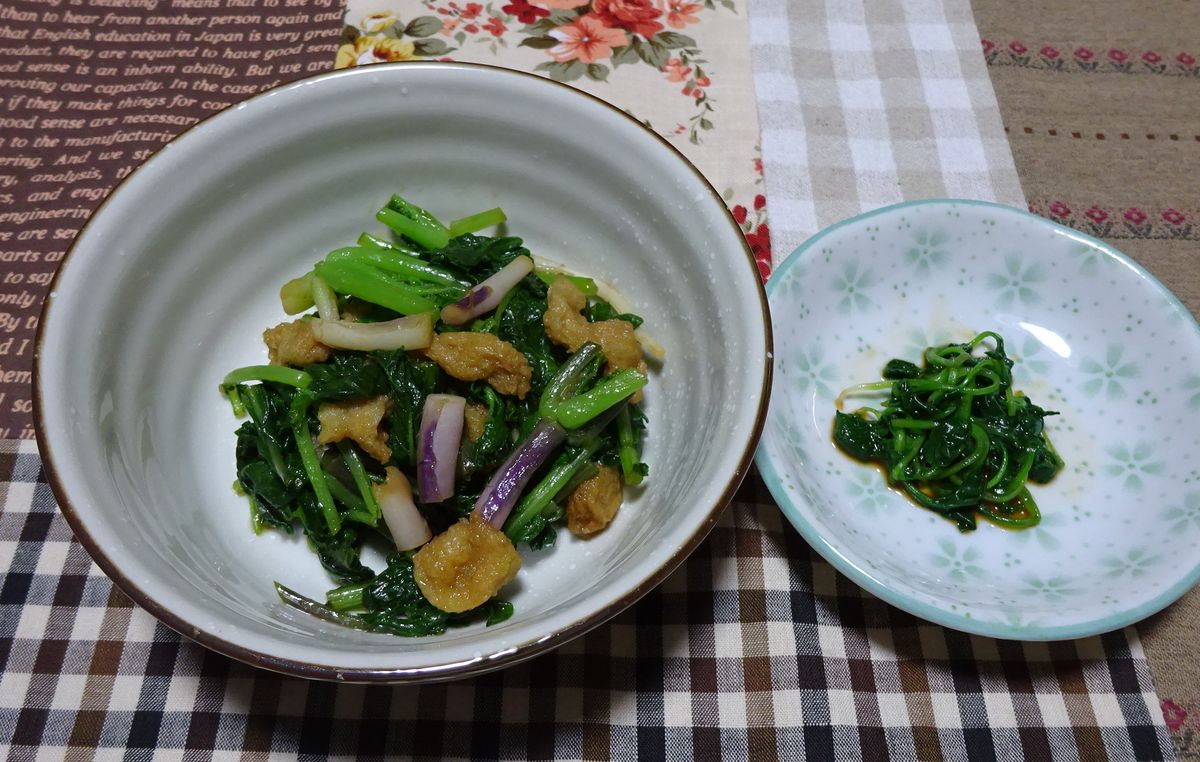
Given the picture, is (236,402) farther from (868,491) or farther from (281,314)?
(868,491)

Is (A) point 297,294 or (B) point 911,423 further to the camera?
(B) point 911,423

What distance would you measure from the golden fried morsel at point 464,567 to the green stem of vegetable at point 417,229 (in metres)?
0.91

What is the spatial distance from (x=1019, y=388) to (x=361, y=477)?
6.88 ft

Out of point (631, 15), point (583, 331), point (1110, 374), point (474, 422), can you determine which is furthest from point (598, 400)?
point (631, 15)

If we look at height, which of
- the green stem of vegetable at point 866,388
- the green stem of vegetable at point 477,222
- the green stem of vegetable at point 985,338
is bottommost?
the green stem of vegetable at point 866,388

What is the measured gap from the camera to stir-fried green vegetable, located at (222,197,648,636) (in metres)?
1.78

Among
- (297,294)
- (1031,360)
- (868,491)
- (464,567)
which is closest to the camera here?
(464,567)

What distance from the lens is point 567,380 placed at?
6.17 ft

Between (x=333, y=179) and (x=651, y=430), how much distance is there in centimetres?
118

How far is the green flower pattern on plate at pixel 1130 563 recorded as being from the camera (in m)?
1.97

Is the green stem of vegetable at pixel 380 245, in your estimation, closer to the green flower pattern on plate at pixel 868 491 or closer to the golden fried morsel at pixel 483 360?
the golden fried morsel at pixel 483 360

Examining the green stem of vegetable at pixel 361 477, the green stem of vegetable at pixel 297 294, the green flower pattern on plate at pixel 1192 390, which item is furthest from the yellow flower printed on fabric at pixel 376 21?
the green flower pattern on plate at pixel 1192 390

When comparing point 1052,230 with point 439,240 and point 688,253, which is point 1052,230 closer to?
point 688,253

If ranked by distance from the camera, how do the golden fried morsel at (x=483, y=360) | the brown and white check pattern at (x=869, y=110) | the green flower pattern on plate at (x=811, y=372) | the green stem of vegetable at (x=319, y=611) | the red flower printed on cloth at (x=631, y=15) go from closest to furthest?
the green stem of vegetable at (x=319, y=611)
the golden fried morsel at (x=483, y=360)
the green flower pattern on plate at (x=811, y=372)
the brown and white check pattern at (x=869, y=110)
the red flower printed on cloth at (x=631, y=15)
